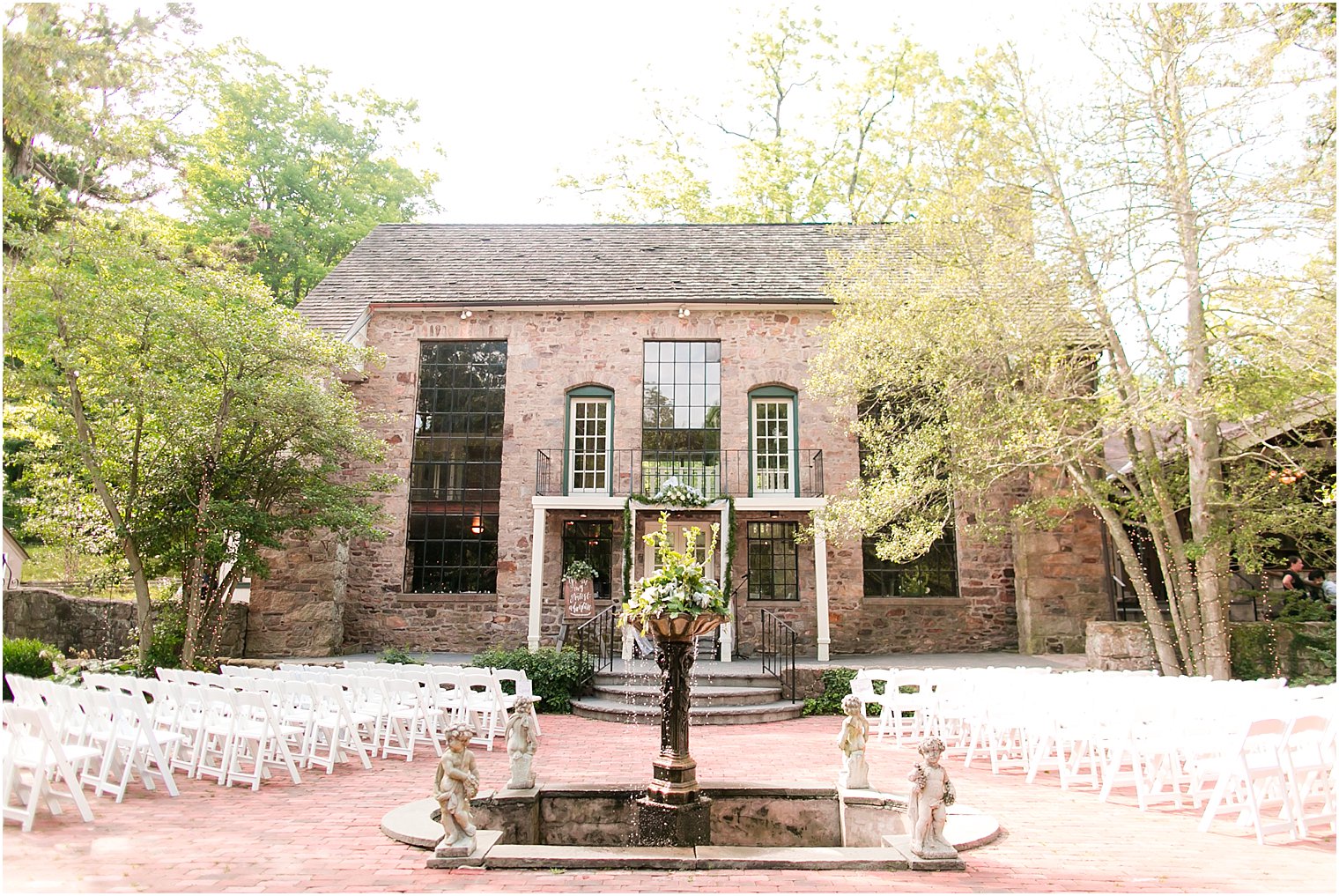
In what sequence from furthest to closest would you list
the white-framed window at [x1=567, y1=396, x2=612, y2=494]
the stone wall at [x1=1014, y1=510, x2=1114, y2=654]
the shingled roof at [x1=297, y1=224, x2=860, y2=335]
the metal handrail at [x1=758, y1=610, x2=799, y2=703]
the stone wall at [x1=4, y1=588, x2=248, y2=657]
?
the shingled roof at [x1=297, y1=224, x2=860, y2=335]
the white-framed window at [x1=567, y1=396, x2=612, y2=494]
the stone wall at [x1=1014, y1=510, x2=1114, y2=654]
the stone wall at [x1=4, y1=588, x2=248, y2=657]
the metal handrail at [x1=758, y1=610, x2=799, y2=703]

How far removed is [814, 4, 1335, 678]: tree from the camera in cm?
868

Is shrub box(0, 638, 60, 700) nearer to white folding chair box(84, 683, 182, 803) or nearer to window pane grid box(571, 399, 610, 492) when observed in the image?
→ white folding chair box(84, 683, 182, 803)

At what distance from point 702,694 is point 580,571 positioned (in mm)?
4114

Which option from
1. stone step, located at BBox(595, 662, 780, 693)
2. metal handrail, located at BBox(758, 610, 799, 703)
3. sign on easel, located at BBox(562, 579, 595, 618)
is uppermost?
sign on easel, located at BBox(562, 579, 595, 618)

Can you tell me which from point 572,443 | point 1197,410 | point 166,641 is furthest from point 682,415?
point 166,641

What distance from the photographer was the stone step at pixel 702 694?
11.1 meters

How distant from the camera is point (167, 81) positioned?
8.61m

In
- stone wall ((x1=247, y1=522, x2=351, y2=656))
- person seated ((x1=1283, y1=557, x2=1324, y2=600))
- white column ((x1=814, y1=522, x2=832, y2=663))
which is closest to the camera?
person seated ((x1=1283, y1=557, x2=1324, y2=600))

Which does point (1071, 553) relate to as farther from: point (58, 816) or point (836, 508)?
point (58, 816)

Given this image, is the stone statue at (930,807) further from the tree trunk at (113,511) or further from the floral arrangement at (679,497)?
the tree trunk at (113,511)

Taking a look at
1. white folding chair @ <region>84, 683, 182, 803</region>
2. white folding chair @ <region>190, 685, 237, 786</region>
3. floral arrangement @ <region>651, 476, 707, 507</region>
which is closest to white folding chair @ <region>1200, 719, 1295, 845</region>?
white folding chair @ <region>190, 685, 237, 786</region>

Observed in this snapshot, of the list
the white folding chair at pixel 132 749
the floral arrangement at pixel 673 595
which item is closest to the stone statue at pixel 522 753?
the floral arrangement at pixel 673 595

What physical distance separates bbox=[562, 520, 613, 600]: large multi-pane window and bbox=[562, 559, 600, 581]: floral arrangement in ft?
0.28

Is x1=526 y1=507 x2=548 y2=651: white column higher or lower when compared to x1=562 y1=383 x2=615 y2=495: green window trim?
lower
